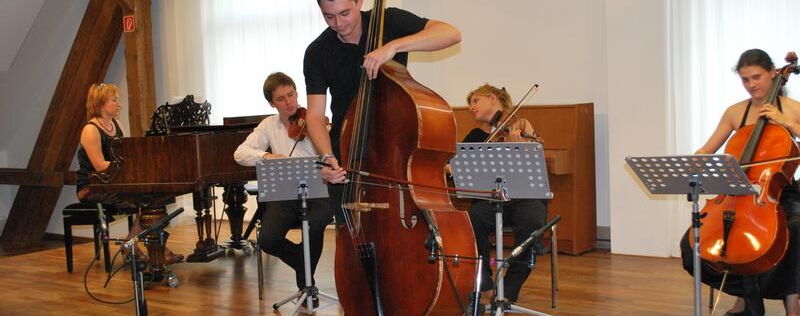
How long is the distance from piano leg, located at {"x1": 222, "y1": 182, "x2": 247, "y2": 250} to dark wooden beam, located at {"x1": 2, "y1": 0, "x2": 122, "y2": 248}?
9.06 ft

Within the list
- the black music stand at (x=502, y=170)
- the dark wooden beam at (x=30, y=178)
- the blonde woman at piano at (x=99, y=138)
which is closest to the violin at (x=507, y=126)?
the black music stand at (x=502, y=170)

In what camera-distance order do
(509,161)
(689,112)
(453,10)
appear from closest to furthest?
1. (509,161)
2. (689,112)
3. (453,10)

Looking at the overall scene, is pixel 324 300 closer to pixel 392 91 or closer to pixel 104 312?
pixel 104 312

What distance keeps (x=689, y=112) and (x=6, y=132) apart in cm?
676

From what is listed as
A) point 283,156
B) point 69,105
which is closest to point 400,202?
point 283,156

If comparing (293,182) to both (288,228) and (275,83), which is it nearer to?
(288,228)

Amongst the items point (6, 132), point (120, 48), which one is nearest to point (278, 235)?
point (120, 48)

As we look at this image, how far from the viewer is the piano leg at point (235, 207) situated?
573 centimetres

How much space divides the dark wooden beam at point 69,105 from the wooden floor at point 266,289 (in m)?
2.09

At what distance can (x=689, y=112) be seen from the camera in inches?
204

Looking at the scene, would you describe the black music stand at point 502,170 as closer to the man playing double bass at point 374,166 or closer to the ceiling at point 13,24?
the man playing double bass at point 374,166

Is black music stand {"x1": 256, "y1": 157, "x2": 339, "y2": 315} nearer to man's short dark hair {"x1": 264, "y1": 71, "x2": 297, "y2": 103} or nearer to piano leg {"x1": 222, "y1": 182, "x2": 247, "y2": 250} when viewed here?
man's short dark hair {"x1": 264, "y1": 71, "x2": 297, "y2": 103}

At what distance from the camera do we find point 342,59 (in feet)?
9.26

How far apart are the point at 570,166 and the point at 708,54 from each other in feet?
3.61
